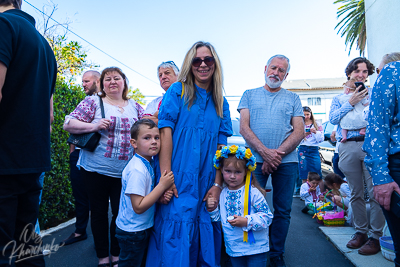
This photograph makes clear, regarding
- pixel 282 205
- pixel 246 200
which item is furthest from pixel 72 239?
pixel 282 205

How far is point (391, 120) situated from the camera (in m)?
1.80

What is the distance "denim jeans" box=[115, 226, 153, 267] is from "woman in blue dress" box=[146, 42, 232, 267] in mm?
83

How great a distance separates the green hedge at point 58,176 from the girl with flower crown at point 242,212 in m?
3.04

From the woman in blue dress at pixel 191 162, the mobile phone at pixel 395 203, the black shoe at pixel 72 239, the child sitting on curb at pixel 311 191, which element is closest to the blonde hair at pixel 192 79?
the woman in blue dress at pixel 191 162

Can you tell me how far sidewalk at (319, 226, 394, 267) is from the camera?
2.83m

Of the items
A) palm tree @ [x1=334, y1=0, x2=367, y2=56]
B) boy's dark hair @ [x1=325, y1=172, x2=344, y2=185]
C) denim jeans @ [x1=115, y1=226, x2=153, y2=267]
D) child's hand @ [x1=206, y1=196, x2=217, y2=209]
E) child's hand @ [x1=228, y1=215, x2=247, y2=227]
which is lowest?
denim jeans @ [x1=115, y1=226, x2=153, y2=267]

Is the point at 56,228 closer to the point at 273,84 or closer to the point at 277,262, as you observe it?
the point at 277,262

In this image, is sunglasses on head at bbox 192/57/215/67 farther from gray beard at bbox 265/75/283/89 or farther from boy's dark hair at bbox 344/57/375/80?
boy's dark hair at bbox 344/57/375/80

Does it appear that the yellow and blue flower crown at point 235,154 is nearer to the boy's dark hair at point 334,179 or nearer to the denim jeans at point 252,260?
the denim jeans at point 252,260

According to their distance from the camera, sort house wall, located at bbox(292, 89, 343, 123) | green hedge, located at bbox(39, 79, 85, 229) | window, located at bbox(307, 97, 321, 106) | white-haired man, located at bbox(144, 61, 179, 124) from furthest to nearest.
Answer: window, located at bbox(307, 97, 321, 106) < house wall, located at bbox(292, 89, 343, 123) < green hedge, located at bbox(39, 79, 85, 229) < white-haired man, located at bbox(144, 61, 179, 124)

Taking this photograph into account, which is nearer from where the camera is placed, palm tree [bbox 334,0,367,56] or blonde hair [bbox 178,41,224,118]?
blonde hair [bbox 178,41,224,118]

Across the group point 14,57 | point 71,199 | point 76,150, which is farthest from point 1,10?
point 71,199

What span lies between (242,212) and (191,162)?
2.30 feet

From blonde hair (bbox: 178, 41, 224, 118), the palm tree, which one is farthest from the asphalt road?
the palm tree
